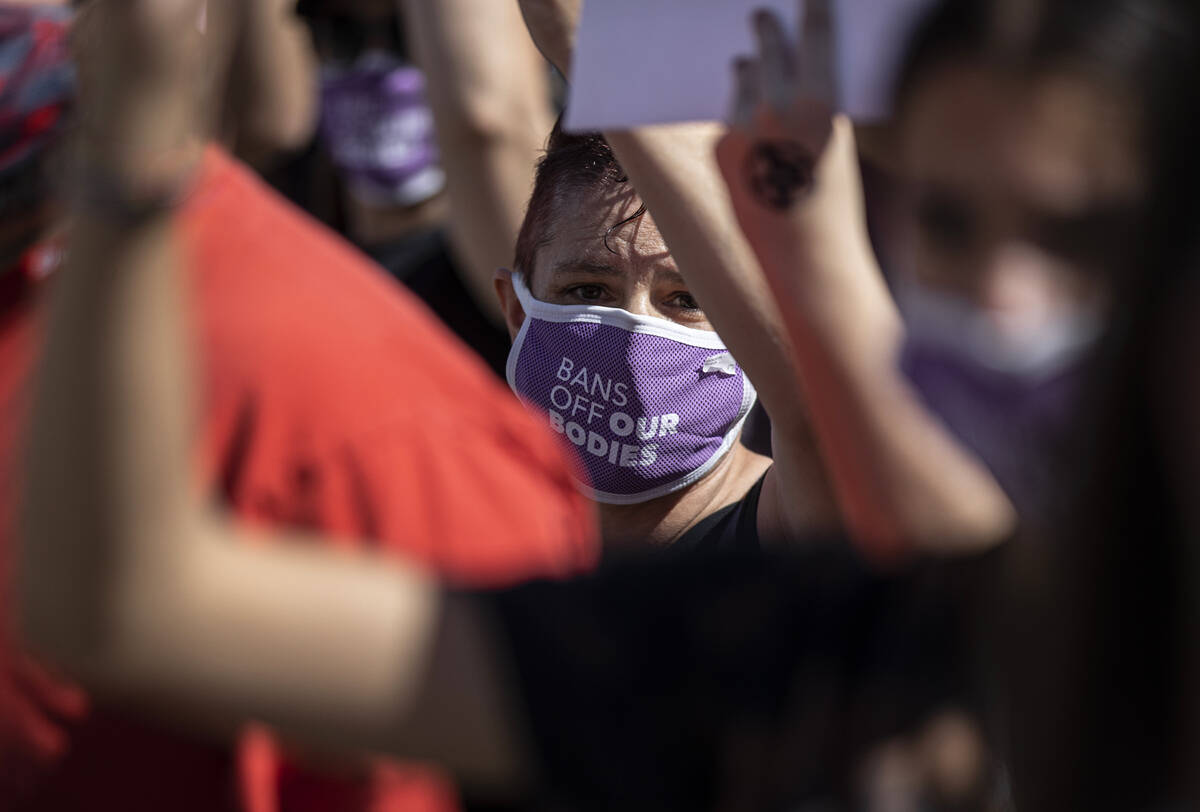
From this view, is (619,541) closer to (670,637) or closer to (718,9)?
(718,9)

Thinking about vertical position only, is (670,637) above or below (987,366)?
below

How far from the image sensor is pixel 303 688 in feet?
3.48

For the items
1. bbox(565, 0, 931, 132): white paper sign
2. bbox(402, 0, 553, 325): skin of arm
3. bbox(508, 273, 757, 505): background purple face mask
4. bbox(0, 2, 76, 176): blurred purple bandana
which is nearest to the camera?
bbox(0, 2, 76, 176): blurred purple bandana

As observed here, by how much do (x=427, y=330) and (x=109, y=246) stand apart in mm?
488

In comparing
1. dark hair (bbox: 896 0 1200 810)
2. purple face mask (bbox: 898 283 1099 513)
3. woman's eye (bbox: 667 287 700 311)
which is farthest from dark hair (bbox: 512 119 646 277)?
dark hair (bbox: 896 0 1200 810)

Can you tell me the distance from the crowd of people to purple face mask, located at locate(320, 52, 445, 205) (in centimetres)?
358

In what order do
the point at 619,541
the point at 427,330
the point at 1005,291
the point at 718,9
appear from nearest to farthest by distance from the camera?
the point at 1005,291, the point at 427,330, the point at 718,9, the point at 619,541

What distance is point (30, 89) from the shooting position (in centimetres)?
146

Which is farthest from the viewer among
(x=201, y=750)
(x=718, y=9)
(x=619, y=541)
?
(x=619, y=541)

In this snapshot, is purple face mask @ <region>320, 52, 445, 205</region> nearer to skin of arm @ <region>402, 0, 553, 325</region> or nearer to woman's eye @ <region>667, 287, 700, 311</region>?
skin of arm @ <region>402, 0, 553, 325</region>

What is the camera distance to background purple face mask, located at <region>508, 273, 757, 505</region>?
267 centimetres

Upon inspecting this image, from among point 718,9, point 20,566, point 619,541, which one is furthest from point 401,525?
point 619,541

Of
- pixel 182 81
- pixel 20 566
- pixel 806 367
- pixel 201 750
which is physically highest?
pixel 182 81

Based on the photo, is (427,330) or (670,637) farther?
(427,330)
